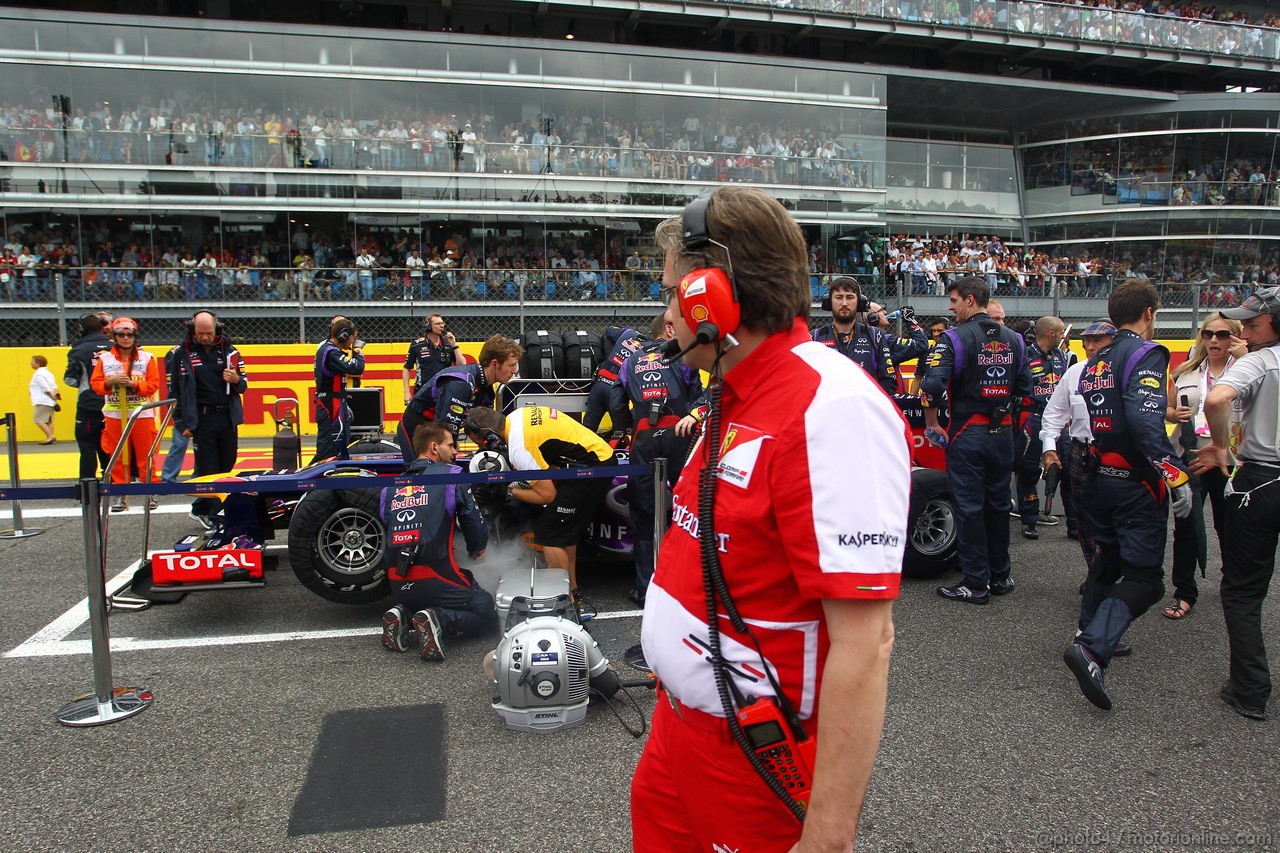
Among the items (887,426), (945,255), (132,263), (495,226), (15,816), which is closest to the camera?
(887,426)

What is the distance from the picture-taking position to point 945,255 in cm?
3050

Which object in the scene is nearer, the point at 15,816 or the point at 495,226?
the point at 15,816

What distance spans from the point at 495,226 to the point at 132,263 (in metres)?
9.47

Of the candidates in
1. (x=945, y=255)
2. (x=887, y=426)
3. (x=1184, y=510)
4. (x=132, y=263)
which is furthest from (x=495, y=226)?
(x=887, y=426)

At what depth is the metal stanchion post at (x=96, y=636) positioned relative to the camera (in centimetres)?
378

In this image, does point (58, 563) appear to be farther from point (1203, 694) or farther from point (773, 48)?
point (773, 48)

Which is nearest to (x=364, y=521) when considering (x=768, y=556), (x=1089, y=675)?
(x=1089, y=675)

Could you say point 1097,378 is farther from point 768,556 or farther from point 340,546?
point 340,546

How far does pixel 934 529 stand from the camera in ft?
19.8

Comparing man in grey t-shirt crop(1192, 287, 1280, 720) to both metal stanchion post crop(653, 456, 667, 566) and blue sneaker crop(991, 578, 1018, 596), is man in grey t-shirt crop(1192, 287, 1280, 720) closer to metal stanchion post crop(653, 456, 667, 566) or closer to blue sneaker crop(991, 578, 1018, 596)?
blue sneaker crop(991, 578, 1018, 596)

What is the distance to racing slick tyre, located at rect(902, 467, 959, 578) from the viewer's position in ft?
19.4

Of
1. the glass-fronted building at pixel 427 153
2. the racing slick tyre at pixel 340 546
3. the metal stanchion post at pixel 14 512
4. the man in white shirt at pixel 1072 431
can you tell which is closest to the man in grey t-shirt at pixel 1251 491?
the man in white shirt at pixel 1072 431

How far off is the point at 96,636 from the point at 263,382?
382 inches

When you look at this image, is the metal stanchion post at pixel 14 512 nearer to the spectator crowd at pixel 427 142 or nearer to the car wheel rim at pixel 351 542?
the car wheel rim at pixel 351 542
